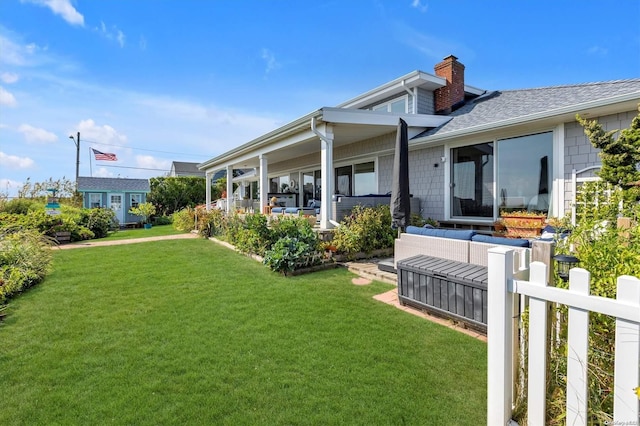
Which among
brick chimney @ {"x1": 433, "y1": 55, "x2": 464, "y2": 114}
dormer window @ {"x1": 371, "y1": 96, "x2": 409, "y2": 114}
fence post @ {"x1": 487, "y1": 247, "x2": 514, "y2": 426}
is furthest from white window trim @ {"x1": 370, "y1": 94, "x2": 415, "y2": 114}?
fence post @ {"x1": 487, "y1": 247, "x2": 514, "y2": 426}

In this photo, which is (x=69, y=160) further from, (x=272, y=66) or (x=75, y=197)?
(x=272, y=66)

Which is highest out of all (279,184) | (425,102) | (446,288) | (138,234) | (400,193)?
(425,102)

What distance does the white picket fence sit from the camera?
1390 millimetres

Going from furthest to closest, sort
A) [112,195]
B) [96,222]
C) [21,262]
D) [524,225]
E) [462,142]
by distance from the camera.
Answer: [112,195], [96,222], [462,142], [524,225], [21,262]

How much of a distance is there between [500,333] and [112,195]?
942 inches

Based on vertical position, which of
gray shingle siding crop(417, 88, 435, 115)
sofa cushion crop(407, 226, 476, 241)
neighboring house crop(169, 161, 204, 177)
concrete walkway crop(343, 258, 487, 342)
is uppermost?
neighboring house crop(169, 161, 204, 177)

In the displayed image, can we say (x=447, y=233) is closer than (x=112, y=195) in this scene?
Yes

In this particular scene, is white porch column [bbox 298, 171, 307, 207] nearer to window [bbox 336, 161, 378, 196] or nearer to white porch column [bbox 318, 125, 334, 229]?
window [bbox 336, 161, 378, 196]

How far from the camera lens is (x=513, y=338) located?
2014 mm

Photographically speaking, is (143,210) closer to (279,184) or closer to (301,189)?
(279,184)

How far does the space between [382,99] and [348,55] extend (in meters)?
3.61

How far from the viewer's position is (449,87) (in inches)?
456

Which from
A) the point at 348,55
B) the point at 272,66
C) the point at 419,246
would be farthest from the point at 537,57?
the point at 419,246

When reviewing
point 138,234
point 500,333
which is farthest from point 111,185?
point 500,333
